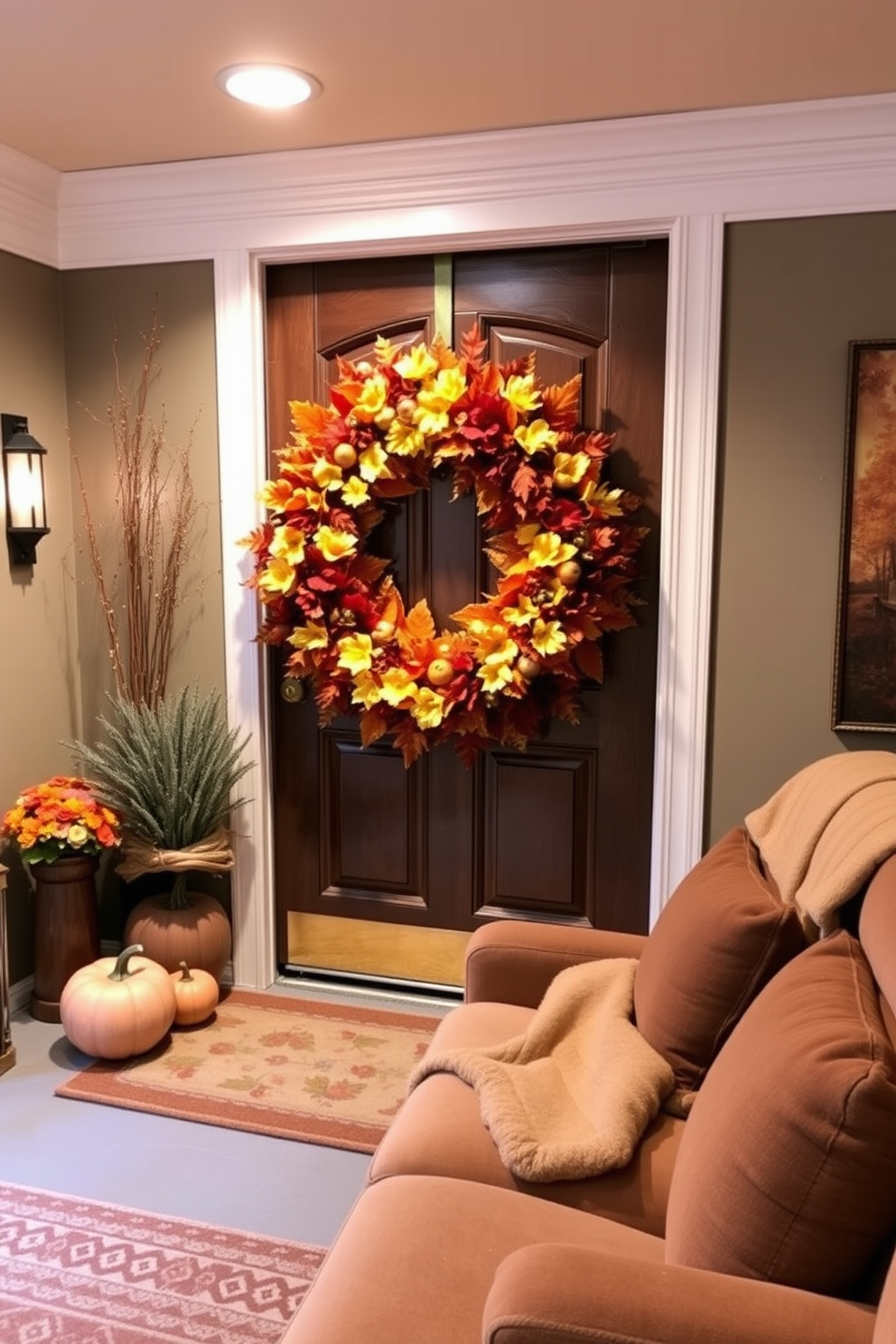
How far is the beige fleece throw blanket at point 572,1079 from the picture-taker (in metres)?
1.64

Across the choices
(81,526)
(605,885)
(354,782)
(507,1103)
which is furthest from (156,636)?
(507,1103)

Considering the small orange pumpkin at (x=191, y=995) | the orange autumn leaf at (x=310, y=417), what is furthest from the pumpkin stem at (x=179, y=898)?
the orange autumn leaf at (x=310, y=417)

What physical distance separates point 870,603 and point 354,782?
5.00 feet

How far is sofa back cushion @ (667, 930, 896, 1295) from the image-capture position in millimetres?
1198

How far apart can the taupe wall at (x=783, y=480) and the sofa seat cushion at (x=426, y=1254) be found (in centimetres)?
152

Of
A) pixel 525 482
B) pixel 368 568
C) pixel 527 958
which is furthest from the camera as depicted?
pixel 368 568

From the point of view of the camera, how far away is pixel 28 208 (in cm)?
309

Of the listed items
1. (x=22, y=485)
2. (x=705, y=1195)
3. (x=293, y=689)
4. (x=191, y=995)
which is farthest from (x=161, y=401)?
(x=705, y=1195)

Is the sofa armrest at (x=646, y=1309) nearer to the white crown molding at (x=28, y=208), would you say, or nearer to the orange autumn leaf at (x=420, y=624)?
the orange autumn leaf at (x=420, y=624)

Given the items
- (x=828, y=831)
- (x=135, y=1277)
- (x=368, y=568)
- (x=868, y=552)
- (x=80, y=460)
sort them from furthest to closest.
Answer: (x=80, y=460)
(x=368, y=568)
(x=868, y=552)
(x=135, y=1277)
(x=828, y=831)

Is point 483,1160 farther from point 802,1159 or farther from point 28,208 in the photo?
point 28,208

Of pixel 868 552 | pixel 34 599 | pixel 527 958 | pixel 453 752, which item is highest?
pixel 868 552

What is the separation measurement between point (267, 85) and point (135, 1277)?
248 cm

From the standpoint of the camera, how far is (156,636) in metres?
3.27
